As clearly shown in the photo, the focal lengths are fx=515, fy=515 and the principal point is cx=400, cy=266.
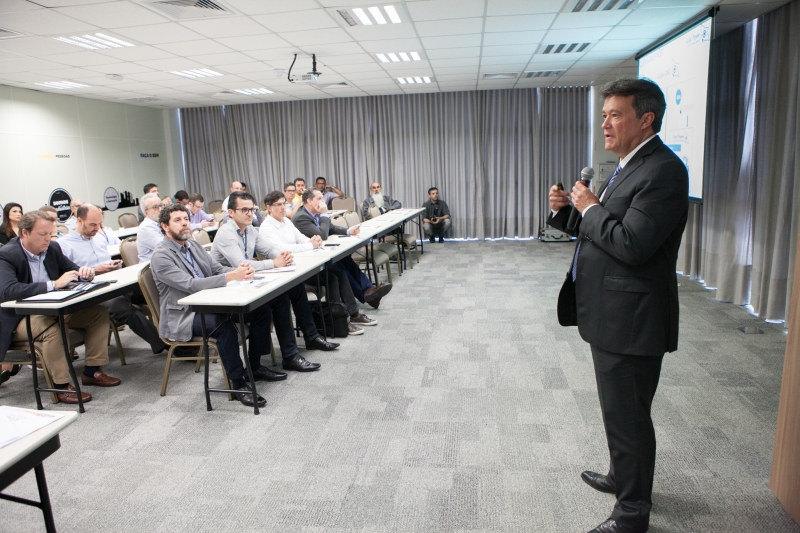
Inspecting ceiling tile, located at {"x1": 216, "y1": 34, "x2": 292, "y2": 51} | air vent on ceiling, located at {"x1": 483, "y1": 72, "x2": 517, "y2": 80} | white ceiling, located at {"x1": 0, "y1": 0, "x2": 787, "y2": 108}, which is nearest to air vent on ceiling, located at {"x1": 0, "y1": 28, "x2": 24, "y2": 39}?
white ceiling, located at {"x1": 0, "y1": 0, "x2": 787, "y2": 108}

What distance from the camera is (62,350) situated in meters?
3.42

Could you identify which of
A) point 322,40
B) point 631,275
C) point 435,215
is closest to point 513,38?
point 322,40

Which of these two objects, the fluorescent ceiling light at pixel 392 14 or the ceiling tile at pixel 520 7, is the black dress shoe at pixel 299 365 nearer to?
the fluorescent ceiling light at pixel 392 14

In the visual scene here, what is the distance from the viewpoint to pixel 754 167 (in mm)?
4785

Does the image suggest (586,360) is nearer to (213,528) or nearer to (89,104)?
(213,528)

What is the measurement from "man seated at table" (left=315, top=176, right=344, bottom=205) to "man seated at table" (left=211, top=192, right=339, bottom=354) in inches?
231

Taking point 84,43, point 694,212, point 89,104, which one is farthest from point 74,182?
point 694,212

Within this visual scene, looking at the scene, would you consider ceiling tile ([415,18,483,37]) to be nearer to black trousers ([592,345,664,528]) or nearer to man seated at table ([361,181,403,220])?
black trousers ([592,345,664,528])

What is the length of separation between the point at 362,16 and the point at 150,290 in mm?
3203

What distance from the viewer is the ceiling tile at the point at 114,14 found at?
4.23m

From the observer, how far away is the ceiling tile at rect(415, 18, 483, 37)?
16.9 ft

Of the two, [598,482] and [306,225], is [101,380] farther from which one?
[598,482]

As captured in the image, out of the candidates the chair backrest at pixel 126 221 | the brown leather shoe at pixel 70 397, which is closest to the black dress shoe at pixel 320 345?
the brown leather shoe at pixel 70 397

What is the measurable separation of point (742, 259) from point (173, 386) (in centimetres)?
518
